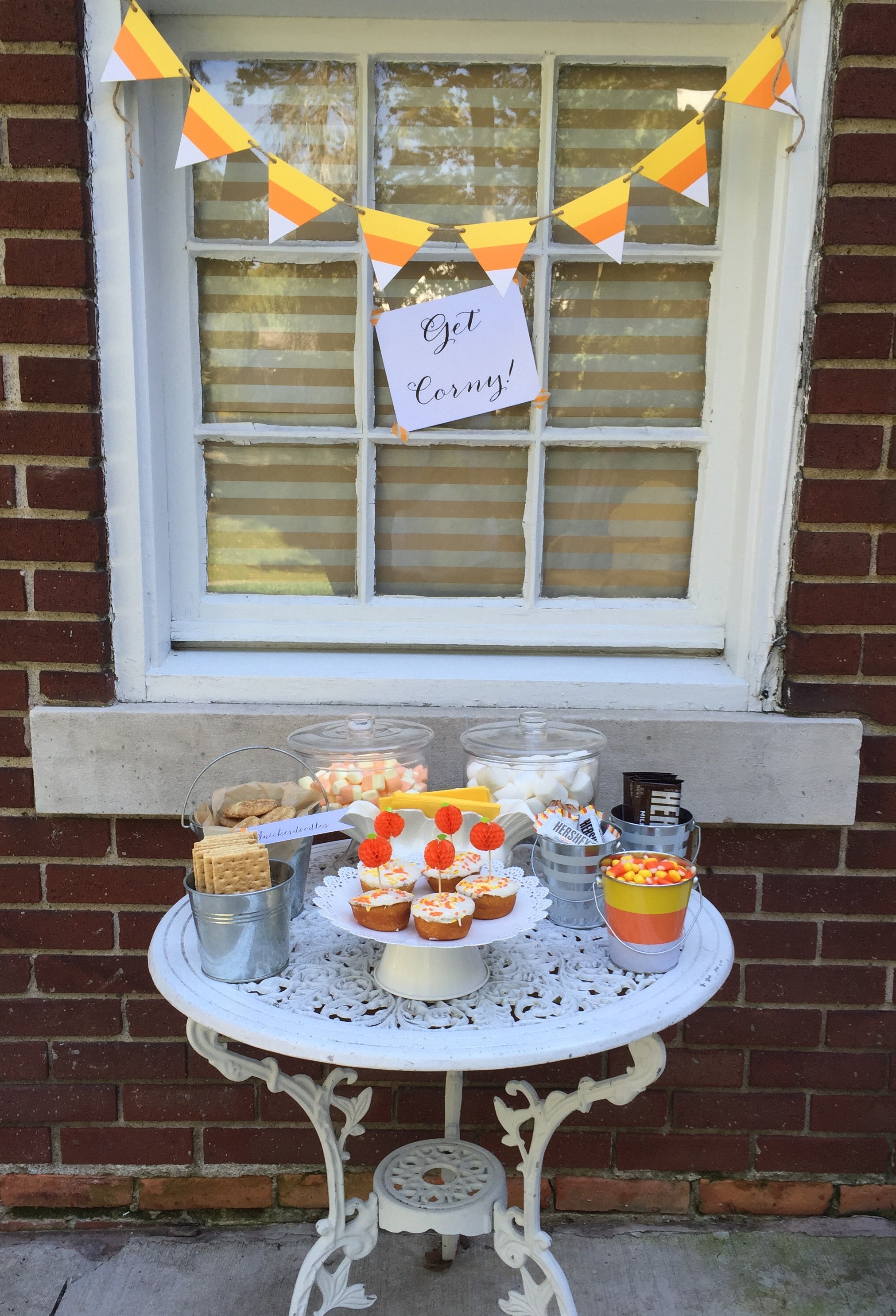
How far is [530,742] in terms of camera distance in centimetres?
171

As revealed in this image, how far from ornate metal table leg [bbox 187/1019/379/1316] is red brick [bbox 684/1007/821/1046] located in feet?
2.78

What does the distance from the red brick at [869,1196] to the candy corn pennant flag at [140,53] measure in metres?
2.75

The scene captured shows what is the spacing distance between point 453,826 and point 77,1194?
4.95 feet

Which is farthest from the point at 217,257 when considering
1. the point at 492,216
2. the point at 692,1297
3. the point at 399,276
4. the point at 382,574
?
the point at 692,1297

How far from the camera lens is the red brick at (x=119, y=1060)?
209cm

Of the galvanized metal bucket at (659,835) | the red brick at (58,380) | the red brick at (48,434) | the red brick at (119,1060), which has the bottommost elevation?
the red brick at (119,1060)

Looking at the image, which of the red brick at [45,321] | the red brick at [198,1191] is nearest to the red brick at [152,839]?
the red brick at [198,1191]

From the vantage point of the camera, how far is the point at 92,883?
79.8 inches

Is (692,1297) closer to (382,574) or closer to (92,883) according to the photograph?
(92,883)

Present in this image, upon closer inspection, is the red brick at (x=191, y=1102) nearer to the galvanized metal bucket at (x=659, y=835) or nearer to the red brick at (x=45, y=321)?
the galvanized metal bucket at (x=659, y=835)

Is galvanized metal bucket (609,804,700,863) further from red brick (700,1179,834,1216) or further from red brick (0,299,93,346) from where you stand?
red brick (0,299,93,346)

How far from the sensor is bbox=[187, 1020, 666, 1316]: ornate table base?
1.46 metres

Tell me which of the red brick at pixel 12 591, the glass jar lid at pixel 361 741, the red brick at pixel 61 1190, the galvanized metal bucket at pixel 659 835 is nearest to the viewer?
the galvanized metal bucket at pixel 659 835

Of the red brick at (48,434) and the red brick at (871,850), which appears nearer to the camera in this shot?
the red brick at (48,434)
